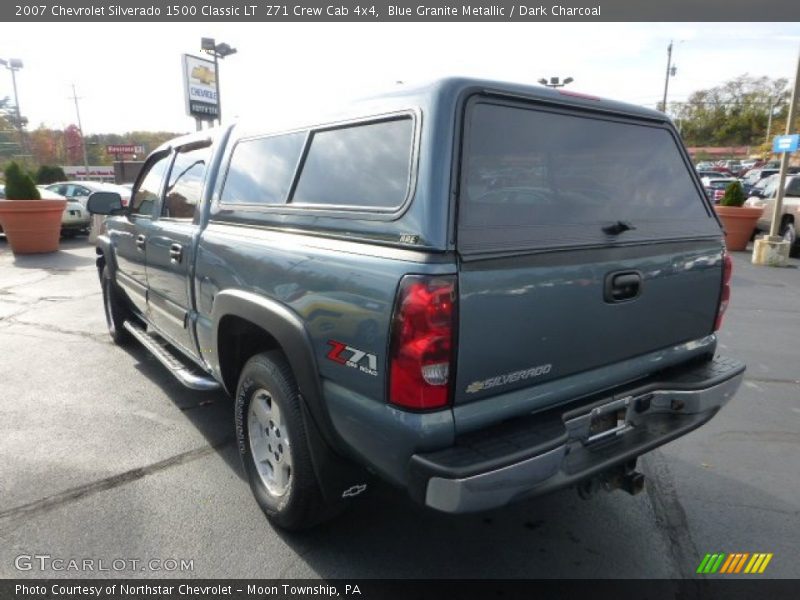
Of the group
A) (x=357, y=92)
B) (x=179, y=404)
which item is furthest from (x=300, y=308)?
(x=179, y=404)

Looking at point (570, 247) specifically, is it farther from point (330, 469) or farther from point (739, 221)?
point (739, 221)

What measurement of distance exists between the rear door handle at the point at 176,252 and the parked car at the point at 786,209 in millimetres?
11803

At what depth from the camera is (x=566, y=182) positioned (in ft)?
7.91

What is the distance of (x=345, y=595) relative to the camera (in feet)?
7.76

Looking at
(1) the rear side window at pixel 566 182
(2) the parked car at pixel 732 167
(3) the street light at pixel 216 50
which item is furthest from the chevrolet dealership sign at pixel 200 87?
(2) the parked car at pixel 732 167

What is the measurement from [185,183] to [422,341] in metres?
2.57

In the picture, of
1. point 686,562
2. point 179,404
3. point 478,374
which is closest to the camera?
point 478,374

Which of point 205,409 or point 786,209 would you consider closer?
point 205,409

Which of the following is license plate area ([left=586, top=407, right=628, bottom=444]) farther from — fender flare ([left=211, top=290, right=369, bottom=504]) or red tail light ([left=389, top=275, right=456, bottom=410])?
fender flare ([left=211, top=290, right=369, bottom=504])

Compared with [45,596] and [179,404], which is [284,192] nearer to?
[45,596]

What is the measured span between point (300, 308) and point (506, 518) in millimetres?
1584

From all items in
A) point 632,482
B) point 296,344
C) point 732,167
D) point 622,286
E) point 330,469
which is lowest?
point 632,482

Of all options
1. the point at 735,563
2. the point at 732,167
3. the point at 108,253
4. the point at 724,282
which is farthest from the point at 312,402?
the point at 732,167

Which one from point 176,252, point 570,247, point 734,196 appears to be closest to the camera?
point 570,247
